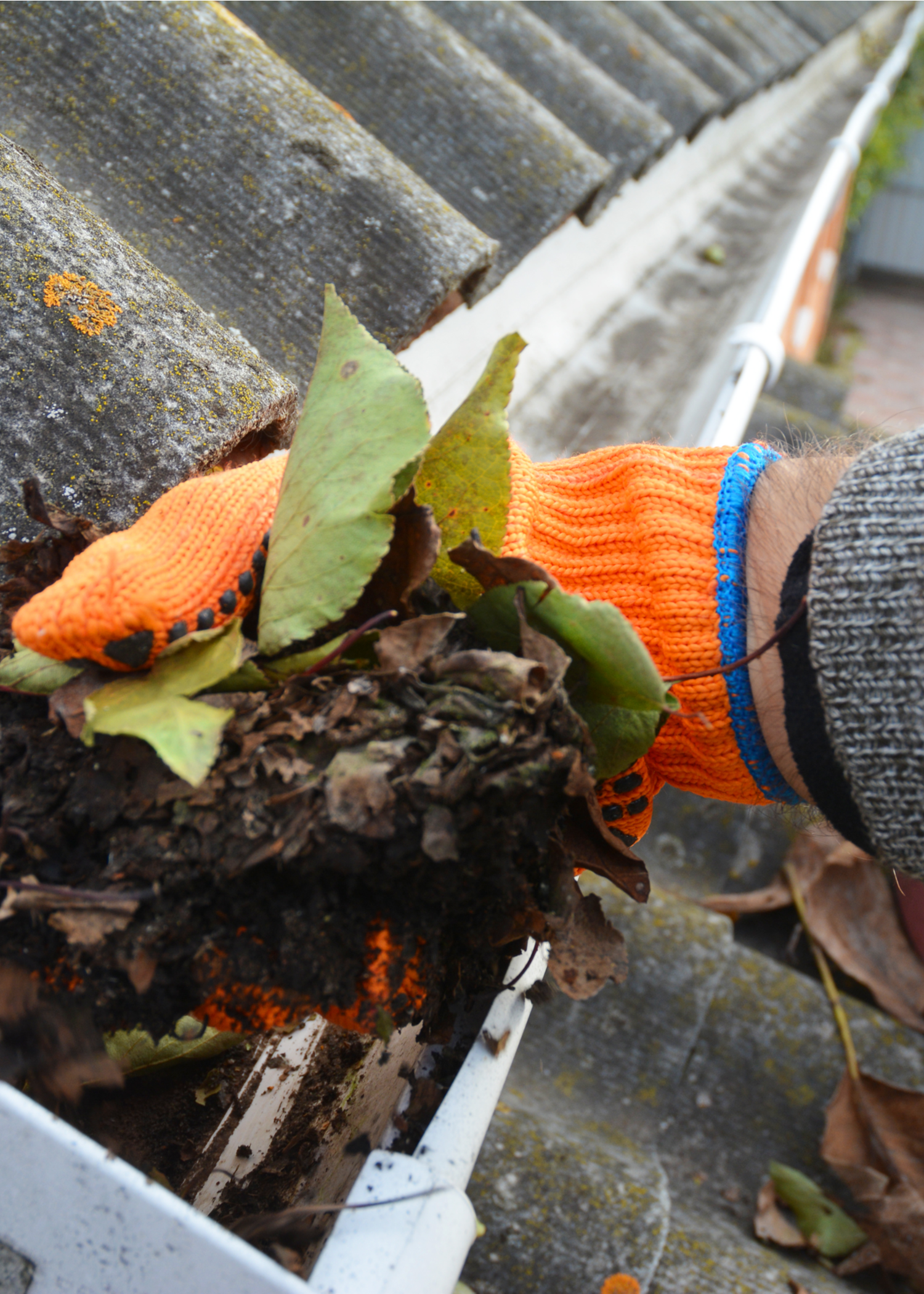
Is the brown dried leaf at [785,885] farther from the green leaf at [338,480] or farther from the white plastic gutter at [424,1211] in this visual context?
the green leaf at [338,480]

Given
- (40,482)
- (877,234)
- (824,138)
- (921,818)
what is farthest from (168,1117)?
(877,234)

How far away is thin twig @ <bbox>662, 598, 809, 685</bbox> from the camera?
2.59 ft

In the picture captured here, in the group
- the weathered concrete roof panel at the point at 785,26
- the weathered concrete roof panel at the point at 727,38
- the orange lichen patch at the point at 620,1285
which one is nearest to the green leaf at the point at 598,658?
the orange lichen patch at the point at 620,1285

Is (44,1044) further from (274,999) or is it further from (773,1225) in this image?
(773,1225)

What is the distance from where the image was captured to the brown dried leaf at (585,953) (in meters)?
0.77

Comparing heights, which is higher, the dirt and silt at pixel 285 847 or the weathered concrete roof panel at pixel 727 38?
the weathered concrete roof panel at pixel 727 38

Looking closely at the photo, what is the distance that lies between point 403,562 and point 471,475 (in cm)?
12

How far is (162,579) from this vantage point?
27.3 inches

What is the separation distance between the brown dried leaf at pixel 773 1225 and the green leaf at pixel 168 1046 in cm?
103

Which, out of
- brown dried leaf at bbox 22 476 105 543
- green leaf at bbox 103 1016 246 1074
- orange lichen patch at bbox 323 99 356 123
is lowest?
green leaf at bbox 103 1016 246 1074

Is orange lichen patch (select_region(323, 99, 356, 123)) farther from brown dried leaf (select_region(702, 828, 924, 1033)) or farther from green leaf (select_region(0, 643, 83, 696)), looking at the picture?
brown dried leaf (select_region(702, 828, 924, 1033))

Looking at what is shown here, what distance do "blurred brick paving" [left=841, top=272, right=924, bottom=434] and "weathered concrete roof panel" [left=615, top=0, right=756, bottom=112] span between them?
2735mm

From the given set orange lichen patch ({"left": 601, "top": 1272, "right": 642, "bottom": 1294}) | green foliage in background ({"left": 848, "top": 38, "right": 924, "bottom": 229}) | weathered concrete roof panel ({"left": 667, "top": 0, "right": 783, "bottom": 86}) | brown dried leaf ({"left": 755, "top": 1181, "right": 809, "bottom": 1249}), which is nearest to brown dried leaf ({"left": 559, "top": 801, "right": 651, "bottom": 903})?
orange lichen patch ({"left": 601, "top": 1272, "right": 642, "bottom": 1294})

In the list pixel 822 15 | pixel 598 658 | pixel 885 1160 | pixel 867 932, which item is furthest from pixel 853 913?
pixel 822 15
